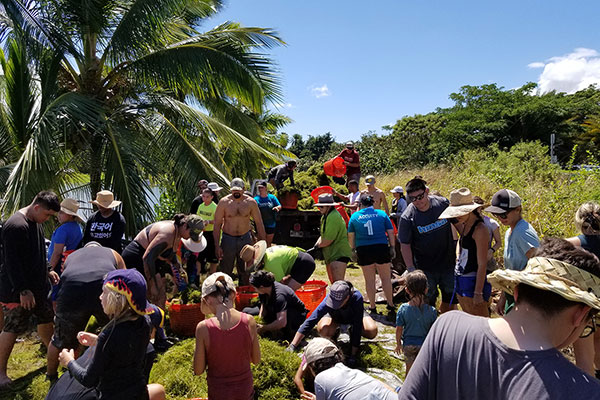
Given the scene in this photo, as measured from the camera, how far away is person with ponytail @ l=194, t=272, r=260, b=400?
291 centimetres

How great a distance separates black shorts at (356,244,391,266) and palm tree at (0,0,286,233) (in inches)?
153

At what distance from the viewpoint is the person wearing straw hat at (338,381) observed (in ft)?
8.35

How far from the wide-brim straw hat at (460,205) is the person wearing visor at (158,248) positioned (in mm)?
2873

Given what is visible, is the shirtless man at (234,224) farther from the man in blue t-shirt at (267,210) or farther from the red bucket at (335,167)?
the red bucket at (335,167)

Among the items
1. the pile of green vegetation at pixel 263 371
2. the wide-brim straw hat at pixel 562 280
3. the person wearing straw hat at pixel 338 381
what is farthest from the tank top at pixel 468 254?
the wide-brim straw hat at pixel 562 280

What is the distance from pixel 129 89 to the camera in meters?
9.25

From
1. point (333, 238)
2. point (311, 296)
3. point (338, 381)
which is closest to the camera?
point (338, 381)

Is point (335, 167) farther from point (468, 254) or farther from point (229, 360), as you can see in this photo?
point (229, 360)

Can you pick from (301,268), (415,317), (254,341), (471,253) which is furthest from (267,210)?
(254,341)

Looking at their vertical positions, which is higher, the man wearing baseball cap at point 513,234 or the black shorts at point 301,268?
the man wearing baseball cap at point 513,234

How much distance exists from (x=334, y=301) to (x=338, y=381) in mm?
1602

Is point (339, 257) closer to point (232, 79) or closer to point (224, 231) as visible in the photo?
point (224, 231)

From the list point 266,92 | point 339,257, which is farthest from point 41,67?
point 339,257

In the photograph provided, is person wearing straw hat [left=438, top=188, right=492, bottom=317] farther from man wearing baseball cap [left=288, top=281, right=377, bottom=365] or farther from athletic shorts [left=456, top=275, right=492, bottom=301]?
man wearing baseball cap [left=288, top=281, right=377, bottom=365]
